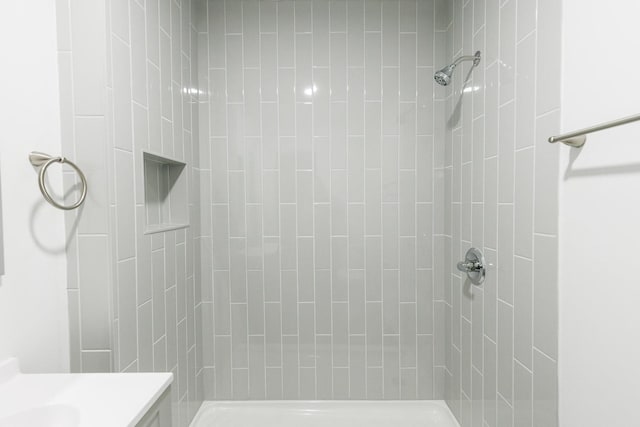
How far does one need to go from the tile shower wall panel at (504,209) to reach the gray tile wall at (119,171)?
4.39ft

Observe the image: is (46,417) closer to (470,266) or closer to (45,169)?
(45,169)

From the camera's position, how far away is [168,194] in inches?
72.9

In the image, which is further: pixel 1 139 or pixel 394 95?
pixel 394 95

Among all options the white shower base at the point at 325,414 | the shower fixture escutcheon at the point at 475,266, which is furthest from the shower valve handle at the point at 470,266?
the white shower base at the point at 325,414

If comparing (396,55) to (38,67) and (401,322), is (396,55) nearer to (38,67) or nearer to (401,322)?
(401,322)

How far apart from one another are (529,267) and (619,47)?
2.21ft

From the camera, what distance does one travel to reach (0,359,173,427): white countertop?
749 millimetres

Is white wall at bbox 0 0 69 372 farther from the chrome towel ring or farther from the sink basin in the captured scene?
the sink basin

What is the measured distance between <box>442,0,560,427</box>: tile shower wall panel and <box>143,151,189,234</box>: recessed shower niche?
53.9 inches

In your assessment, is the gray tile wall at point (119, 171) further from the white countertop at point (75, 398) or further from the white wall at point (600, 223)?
the white wall at point (600, 223)

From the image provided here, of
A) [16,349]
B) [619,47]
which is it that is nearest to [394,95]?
[619,47]

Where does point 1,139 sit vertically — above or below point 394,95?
below

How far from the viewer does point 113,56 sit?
3.86 feet

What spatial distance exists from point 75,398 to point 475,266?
57.2 inches
